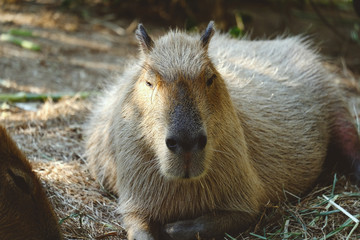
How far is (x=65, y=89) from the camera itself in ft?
22.1

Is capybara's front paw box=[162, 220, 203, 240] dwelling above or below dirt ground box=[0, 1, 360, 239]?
below

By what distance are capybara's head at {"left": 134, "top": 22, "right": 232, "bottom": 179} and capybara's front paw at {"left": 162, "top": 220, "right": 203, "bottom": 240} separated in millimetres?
550

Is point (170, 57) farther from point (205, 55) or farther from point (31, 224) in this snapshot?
point (31, 224)

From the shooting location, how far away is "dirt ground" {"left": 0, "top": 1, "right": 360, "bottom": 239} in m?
4.00

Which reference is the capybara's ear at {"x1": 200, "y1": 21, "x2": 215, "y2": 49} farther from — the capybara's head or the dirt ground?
the dirt ground

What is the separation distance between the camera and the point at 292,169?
4.36 meters

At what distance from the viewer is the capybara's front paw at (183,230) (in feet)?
11.4

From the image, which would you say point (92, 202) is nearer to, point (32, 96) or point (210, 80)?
point (210, 80)

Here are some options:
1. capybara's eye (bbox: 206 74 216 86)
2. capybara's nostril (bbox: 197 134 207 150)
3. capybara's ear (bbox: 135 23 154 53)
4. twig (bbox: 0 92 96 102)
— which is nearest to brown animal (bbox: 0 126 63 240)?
capybara's nostril (bbox: 197 134 207 150)

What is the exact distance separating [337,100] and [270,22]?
4652mm

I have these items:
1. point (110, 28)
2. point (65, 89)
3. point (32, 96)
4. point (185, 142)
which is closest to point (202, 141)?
point (185, 142)

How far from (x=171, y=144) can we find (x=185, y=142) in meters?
0.10

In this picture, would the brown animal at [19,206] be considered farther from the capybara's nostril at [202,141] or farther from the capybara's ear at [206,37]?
the capybara's ear at [206,37]

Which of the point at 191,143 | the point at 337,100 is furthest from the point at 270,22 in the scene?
the point at 191,143
